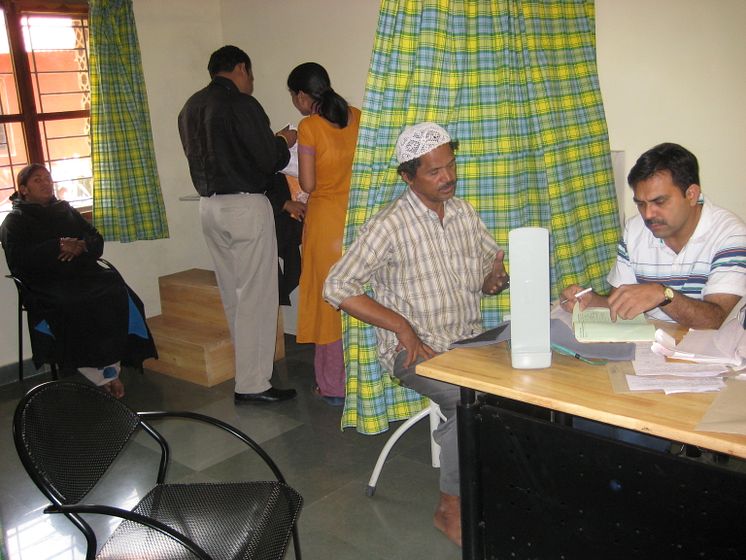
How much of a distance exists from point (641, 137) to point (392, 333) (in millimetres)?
1521

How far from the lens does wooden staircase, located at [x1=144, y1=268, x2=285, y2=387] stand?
393 centimetres

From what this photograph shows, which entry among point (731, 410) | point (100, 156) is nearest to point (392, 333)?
point (731, 410)

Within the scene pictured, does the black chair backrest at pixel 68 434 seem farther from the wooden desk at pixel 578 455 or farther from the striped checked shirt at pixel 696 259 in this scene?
the striped checked shirt at pixel 696 259

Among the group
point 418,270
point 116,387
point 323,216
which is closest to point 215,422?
point 418,270

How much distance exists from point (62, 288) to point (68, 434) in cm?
216

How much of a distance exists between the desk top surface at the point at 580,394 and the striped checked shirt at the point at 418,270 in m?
0.43

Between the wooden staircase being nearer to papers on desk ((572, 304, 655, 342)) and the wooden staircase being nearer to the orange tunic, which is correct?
the orange tunic

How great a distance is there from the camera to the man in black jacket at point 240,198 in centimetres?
Answer: 339

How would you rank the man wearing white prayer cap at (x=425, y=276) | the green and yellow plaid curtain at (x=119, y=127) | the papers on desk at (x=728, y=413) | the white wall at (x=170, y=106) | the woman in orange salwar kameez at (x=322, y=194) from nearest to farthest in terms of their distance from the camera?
the papers on desk at (x=728, y=413) < the man wearing white prayer cap at (x=425, y=276) < the woman in orange salwar kameez at (x=322, y=194) < the green and yellow plaid curtain at (x=119, y=127) < the white wall at (x=170, y=106)

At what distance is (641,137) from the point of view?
3176mm

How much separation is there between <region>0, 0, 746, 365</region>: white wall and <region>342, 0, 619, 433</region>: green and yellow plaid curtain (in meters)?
0.33

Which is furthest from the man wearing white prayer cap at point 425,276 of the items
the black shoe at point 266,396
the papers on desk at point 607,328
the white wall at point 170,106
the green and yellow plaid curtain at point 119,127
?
the white wall at point 170,106

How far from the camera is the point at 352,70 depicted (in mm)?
4133

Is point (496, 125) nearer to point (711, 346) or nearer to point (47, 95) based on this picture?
point (711, 346)
